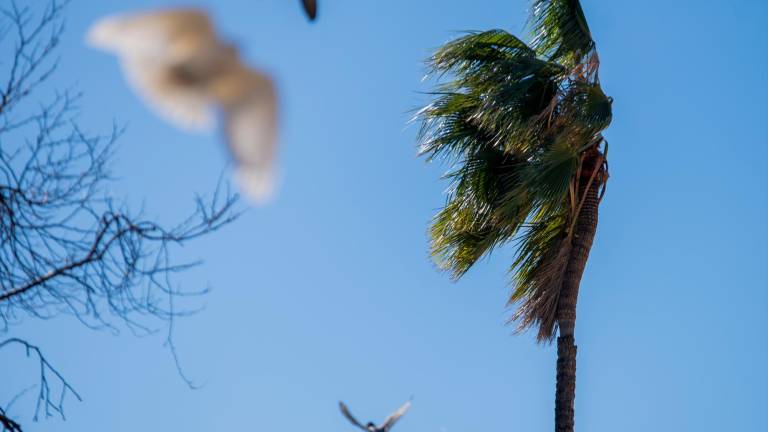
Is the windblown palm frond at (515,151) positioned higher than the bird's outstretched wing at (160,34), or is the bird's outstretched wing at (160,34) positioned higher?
the windblown palm frond at (515,151)

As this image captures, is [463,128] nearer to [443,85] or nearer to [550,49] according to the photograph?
[443,85]

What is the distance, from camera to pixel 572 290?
9258mm

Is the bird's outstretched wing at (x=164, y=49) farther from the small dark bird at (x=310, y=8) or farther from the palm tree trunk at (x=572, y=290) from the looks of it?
the palm tree trunk at (x=572, y=290)

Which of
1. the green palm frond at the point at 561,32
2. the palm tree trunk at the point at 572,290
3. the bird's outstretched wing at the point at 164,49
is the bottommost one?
the bird's outstretched wing at the point at 164,49

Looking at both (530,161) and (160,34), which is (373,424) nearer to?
(160,34)

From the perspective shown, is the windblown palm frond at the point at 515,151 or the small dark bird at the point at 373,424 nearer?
the small dark bird at the point at 373,424

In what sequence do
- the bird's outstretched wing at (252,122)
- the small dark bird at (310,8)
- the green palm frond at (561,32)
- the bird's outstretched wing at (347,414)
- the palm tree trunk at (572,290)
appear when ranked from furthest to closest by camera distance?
the green palm frond at (561,32) < the palm tree trunk at (572,290) < the bird's outstretched wing at (347,414) < the bird's outstretched wing at (252,122) < the small dark bird at (310,8)

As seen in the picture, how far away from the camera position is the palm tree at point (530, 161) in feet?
29.8

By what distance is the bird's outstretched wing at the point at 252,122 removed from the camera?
3162mm

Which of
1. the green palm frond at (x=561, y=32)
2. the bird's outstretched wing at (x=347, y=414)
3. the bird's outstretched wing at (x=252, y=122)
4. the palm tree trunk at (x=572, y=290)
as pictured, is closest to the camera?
the bird's outstretched wing at (x=252, y=122)

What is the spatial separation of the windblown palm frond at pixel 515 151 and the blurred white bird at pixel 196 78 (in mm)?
5828

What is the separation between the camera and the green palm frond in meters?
10.2

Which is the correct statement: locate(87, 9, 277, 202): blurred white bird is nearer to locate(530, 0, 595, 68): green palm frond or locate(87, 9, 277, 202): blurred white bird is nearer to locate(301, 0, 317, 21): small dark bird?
locate(301, 0, 317, 21): small dark bird

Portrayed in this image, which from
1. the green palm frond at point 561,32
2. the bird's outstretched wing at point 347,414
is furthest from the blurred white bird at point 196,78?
the green palm frond at point 561,32
